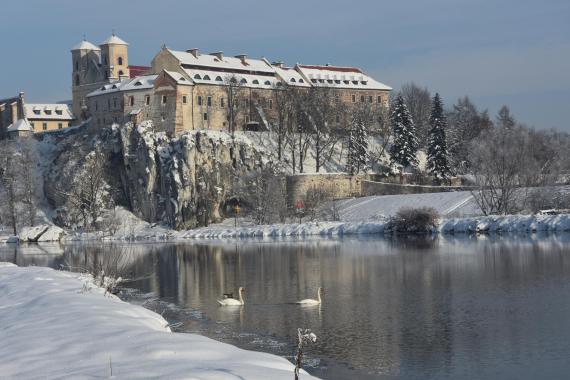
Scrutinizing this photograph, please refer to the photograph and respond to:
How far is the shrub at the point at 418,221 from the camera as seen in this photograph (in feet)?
168

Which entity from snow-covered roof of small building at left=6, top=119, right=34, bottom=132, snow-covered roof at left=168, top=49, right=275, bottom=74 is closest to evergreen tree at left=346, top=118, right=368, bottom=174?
snow-covered roof at left=168, top=49, right=275, bottom=74

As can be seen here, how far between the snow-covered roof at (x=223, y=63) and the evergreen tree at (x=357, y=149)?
12467mm

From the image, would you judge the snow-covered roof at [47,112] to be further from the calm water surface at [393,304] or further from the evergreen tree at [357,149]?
the calm water surface at [393,304]

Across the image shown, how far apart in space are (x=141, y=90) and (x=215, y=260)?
34487 millimetres

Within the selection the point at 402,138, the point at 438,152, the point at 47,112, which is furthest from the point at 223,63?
the point at 438,152

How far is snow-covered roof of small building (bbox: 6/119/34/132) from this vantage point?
259 ft

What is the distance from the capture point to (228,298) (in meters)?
24.2

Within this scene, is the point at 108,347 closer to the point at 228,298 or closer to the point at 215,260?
the point at 228,298

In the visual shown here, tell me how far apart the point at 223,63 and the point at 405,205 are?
87.2 feet

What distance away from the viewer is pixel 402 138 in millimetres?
71062

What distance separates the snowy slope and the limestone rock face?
10.3m

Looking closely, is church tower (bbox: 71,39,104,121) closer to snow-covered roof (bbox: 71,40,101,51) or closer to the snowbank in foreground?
snow-covered roof (bbox: 71,40,101,51)

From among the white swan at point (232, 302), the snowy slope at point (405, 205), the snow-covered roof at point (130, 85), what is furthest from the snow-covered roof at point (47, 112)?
the white swan at point (232, 302)

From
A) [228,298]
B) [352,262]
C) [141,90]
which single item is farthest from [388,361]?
[141,90]
